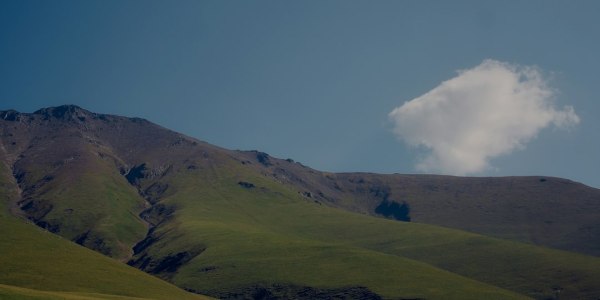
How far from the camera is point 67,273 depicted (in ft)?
548

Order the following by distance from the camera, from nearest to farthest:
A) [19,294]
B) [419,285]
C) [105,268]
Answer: [19,294] < [105,268] < [419,285]

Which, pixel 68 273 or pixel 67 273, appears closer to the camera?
pixel 67 273

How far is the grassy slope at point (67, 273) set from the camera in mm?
155000

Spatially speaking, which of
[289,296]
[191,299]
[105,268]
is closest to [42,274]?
[105,268]

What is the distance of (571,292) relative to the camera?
639 feet

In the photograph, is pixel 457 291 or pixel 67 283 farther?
pixel 457 291

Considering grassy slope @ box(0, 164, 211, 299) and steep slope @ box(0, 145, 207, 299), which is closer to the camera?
steep slope @ box(0, 145, 207, 299)

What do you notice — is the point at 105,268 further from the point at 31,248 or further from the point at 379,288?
the point at 379,288

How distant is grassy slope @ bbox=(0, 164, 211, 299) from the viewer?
6102 inches

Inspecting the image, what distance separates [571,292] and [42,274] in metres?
161

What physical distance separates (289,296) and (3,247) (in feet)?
298

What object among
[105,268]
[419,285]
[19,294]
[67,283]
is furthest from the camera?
[419,285]

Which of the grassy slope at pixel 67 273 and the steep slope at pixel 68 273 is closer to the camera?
the steep slope at pixel 68 273

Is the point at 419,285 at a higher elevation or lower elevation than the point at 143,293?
higher
